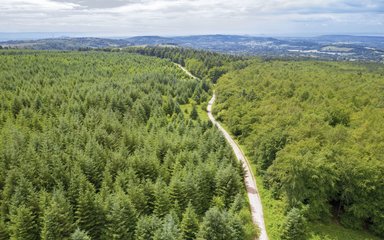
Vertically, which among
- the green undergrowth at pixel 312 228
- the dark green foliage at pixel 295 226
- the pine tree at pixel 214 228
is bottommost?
the green undergrowth at pixel 312 228

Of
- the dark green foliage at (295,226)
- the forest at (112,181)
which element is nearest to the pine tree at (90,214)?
the forest at (112,181)

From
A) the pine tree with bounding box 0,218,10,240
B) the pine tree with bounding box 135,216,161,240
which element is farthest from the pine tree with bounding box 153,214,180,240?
the pine tree with bounding box 0,218,10,240

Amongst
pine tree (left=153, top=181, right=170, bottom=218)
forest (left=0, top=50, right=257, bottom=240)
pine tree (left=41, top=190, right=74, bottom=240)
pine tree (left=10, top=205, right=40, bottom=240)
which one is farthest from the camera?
pine tree (left=153, top=181, right=170, bottom=218)

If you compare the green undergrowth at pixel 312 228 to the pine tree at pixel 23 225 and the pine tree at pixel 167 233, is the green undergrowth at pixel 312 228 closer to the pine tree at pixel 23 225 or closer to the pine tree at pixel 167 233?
the pine tree at pixel 167 233

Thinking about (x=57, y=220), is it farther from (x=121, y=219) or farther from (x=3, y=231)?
(x=3, y=231)

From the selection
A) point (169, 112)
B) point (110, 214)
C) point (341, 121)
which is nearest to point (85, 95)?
point (169, 112)

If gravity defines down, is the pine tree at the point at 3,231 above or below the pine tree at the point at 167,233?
below

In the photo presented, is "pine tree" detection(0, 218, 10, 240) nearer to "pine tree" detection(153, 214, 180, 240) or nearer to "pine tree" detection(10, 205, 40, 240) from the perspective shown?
"pine tree" detection(10, 205, 40, 240)
